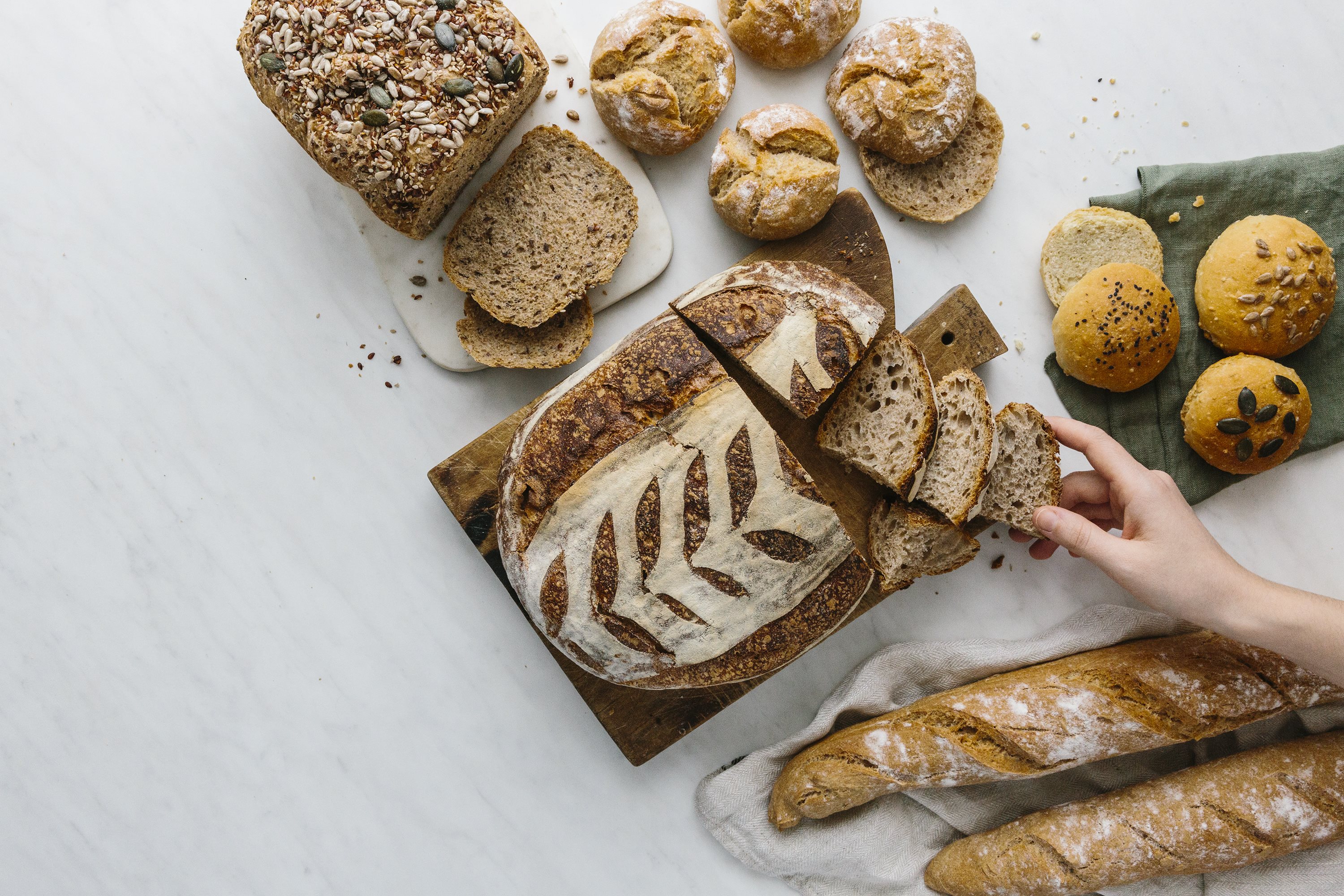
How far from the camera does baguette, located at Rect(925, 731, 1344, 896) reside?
2.63 meters

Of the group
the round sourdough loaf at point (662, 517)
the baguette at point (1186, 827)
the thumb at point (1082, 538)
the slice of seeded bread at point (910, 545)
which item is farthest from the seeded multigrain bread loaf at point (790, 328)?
the baguette at point (1186, 827)

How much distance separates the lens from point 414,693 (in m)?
2.98

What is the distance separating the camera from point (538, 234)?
2740 millimetres

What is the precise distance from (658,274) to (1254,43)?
2.62m

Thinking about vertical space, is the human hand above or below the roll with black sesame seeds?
below

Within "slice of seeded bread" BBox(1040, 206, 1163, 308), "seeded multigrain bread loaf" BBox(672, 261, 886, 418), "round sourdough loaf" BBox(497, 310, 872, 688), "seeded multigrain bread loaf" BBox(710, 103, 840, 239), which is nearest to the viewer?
"round sourdough loaf" BBox(497, 310, 872, 688)

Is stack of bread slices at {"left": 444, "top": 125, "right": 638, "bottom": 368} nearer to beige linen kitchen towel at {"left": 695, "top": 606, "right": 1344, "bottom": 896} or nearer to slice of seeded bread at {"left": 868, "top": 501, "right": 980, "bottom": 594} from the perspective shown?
slice of seeded bread at {"left": 868, "top": 501, "right": 980, "bottom": 594}

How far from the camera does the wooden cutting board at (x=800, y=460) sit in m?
2.78

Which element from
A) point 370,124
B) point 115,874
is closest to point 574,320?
point 370,124

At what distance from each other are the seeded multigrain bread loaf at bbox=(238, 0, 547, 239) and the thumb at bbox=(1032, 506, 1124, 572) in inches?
88.6

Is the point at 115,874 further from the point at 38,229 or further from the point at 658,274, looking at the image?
the point at 658,274

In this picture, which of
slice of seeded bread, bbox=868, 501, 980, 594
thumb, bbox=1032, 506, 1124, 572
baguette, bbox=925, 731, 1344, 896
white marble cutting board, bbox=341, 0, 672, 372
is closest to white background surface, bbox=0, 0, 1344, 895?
white marble cutting board, bbox=341, 0, 672, 372

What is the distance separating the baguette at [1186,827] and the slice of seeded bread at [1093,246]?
5.98 feet

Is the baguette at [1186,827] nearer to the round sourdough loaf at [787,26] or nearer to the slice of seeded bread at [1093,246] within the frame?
the slice of seeded bread at [1093,246]
